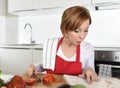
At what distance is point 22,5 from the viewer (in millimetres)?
2898

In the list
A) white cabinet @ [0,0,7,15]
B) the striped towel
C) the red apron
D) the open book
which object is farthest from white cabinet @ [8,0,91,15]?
the open book

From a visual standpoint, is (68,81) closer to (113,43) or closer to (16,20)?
(113,43)

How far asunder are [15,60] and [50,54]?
145 centimetres

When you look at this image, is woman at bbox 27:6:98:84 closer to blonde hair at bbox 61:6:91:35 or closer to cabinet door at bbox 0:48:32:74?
blonde hair at bbox 61:6:91:35

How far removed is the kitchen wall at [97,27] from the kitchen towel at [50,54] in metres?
1.23

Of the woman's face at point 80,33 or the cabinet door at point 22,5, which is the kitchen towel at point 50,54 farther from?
the cabinet door at point 22,5

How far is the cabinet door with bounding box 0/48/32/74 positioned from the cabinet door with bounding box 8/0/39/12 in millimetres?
620

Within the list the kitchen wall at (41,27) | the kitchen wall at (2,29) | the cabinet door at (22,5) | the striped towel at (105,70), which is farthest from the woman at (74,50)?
the kitchen wall at (2,29)

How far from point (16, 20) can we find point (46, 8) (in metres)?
0.79

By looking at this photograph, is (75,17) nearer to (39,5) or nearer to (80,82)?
(80,82)

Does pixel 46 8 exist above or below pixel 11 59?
A: above

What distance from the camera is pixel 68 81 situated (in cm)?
99

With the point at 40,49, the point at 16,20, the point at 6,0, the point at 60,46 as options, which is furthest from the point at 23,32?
the point at 60,46

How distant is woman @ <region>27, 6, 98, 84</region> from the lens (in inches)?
44.8
